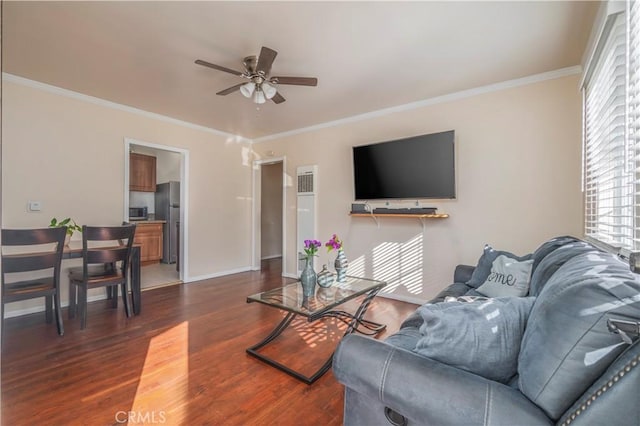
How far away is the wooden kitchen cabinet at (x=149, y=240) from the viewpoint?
5863mm

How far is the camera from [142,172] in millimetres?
6211

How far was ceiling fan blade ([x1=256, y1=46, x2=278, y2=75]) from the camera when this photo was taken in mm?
2208

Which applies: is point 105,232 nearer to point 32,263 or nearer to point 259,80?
point 32,263

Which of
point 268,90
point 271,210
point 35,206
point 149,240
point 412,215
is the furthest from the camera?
point 271,210

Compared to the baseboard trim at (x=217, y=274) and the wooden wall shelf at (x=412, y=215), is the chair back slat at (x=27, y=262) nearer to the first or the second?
the baseboard trim at (x=217, y=274)

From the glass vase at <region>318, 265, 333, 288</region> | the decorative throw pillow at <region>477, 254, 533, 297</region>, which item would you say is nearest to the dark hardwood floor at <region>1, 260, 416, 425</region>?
the glass vase at <region>318, 265, 333, 288</region>

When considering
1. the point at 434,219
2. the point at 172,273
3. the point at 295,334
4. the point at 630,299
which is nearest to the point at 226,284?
the point at 172,273

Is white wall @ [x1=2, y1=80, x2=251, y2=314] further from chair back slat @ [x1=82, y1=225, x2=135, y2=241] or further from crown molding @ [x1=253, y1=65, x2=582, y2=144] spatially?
crown molding @ [x1=253, y1=65, x2=582, y2=144]

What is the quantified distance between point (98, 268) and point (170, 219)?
3055 millimetres

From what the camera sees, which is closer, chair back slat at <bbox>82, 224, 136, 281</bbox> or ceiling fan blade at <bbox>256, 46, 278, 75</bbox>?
ceiling fan blade at <bbox>256, 46, 278, 75</bbox>

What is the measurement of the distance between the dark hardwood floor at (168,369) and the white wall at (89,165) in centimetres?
121

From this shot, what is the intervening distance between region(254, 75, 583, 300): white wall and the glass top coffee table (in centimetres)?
107

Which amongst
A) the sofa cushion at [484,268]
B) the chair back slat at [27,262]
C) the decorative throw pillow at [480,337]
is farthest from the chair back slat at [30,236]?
the sofa cushion at [484,268]

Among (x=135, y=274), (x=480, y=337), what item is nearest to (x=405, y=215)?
(x=480, y=337)
